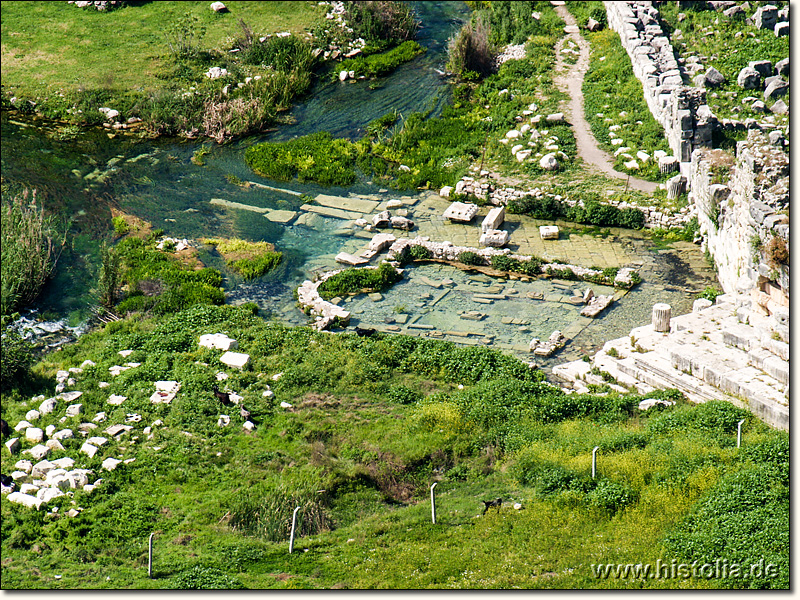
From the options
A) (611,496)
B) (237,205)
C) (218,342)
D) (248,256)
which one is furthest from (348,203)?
(611,496)

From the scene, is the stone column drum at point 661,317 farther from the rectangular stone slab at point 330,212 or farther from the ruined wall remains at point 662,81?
the rectangular stone slab at point 330,212

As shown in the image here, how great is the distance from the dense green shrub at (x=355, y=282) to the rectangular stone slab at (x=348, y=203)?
4174mm

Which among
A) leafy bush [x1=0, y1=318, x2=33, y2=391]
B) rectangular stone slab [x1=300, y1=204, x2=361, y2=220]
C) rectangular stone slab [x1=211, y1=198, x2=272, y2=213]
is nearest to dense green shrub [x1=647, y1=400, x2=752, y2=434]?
leafy bush [x1=0, y1=318, x2=33, y2=391]

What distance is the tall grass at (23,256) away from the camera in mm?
24750

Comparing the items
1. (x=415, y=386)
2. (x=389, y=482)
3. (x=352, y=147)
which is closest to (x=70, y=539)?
(x=389, y=482)

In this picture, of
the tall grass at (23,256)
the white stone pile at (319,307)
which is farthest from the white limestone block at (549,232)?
the tall grass at (23,256)

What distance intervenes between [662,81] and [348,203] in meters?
11.4

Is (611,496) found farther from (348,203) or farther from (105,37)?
(105,37)

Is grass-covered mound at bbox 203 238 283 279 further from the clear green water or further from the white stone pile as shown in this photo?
the white stone pile

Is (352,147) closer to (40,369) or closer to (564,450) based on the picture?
(40,369)

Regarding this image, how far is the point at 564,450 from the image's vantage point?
17.7 metres

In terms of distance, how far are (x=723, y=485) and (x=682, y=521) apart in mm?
1083

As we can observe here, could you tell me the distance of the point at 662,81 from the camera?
32656 mm

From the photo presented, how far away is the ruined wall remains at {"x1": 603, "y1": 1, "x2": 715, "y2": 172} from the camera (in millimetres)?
28781
